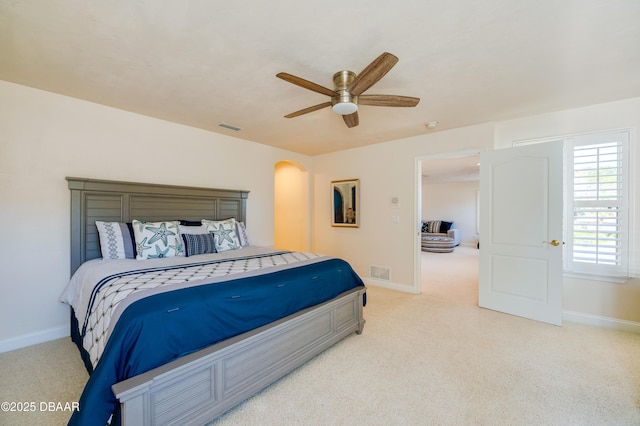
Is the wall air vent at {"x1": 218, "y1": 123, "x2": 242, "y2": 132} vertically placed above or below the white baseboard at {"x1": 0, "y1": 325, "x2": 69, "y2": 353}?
above

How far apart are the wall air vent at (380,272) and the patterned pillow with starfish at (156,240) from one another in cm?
304

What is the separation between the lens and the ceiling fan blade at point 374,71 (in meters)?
1.63

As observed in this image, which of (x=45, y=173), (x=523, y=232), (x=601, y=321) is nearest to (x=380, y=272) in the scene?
(x=523, y=232)

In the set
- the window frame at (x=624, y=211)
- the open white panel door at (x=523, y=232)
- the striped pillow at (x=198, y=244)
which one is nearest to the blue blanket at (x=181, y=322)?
the striped pillow at (x=198, y=244)

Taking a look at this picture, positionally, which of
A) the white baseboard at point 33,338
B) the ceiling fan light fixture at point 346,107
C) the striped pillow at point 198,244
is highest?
the ceiling fan light fixture at point 346,107

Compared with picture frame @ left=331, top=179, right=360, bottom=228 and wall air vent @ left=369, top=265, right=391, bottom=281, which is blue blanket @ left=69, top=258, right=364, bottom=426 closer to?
wall air vent @ left=369, top=265, right=391, bottom=281

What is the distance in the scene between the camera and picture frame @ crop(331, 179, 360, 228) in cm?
488

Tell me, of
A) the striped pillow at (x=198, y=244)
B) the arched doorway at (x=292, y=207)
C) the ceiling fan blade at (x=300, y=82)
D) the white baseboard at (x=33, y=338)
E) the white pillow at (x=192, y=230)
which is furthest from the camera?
the arched doorway at (x=292, y=207)

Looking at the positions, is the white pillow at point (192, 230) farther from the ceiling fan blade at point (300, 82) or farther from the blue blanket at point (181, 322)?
the ceiling fan blade at point (300, 82)

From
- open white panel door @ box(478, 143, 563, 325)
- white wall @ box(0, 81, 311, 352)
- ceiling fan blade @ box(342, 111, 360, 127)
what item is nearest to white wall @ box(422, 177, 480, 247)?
open white panel door @ box(478, 143, 563, 325)

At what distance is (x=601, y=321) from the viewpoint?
9.75ft

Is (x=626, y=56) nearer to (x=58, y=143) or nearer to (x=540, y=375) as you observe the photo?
(x=540, y=375)

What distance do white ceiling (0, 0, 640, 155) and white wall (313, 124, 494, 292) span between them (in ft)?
3.07

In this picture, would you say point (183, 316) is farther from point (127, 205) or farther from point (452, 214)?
point (452, 214)
